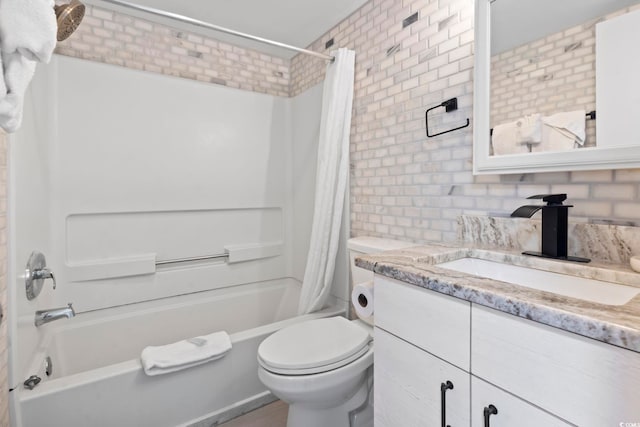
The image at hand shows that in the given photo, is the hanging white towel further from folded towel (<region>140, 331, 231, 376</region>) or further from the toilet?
folded towel (<region>140, 331, 231, 376</region>)

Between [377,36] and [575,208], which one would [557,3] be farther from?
[377,36]

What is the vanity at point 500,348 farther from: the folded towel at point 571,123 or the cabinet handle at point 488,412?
the folded towel at point 571,123

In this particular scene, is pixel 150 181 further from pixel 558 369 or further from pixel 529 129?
pixel 558 369

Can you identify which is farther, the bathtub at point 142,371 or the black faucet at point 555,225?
the bathtub at point 142,371

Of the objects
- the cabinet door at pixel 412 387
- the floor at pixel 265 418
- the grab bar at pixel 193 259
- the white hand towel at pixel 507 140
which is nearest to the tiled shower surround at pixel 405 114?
the white hand towel at pixel 507 140

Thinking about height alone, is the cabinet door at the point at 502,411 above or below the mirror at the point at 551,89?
below

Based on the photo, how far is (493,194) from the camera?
4.64 ft

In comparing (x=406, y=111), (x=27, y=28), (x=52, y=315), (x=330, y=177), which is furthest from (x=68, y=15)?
(x=406, y=111)

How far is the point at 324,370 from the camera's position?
4.35 ft

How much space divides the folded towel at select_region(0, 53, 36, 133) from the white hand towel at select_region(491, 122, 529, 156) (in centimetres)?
156

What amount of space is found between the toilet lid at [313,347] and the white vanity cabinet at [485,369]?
30 centimetres

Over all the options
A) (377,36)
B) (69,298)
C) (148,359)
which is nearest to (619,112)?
(377,36)

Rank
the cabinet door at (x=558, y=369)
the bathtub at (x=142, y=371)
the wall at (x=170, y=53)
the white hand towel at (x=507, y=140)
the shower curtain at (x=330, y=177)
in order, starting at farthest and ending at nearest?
the wall at (x=170, y=53)
the shower curtain at (x=330, y=177)
the bathtub at (x=142, y=371)
the white hand towel at (x=507, y=140)
the cabinet door at (x=558, y=369)

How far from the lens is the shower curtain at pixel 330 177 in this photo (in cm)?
208
